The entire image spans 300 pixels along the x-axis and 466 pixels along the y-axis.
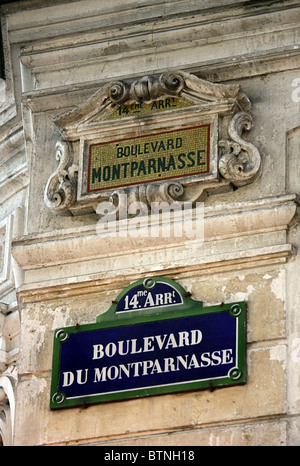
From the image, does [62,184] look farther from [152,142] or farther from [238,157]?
[238,157]

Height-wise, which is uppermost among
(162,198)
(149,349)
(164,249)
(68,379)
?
(162,198)

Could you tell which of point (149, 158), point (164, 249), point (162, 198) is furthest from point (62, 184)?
point (164, 249)

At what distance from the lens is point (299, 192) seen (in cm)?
890

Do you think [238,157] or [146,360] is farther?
[238,157]

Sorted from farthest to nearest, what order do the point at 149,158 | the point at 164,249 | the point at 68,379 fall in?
the point at 149,158 < the point at 164,249 < the point at 68,379

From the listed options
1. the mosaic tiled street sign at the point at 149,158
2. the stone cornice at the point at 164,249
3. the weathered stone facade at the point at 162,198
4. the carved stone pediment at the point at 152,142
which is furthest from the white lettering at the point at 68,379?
the mosaic tiled street sign at the point at 149,158

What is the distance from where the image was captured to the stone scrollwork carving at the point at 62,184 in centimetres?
930

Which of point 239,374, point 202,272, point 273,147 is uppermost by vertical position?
point 273,147

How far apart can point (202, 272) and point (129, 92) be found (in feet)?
4.13

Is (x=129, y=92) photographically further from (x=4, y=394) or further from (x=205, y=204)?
(x=4, y=394)

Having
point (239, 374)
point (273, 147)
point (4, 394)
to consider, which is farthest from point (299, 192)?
point (4, 394)

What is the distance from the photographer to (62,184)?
30.7ft

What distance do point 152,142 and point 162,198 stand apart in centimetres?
43

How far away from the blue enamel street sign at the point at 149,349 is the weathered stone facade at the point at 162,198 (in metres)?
0.07
